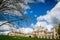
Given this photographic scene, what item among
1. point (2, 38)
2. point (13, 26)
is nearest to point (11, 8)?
point (13, 26)

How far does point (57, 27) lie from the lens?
17.5m

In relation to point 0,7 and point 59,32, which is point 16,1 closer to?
point 0,7

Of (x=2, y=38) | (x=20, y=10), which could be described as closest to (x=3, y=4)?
(x=20, y=10)

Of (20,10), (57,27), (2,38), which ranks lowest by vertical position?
(2,38)

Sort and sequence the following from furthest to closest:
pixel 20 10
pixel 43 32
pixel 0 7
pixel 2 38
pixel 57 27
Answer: pixel 43 32, pixel 57 27, pixel 2 38, pixel 20 10, pixel 0 7

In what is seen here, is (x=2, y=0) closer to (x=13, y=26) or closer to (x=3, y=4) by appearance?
(x=3, y=4)

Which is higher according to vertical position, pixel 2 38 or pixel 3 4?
pixel 3 4

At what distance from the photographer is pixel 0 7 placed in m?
4.98

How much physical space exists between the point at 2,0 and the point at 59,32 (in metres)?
13.8

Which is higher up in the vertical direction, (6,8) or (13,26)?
Answer: (6,8)

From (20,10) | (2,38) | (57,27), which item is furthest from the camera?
(57,27)

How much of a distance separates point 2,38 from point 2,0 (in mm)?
3276

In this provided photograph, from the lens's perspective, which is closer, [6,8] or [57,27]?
[6,8]

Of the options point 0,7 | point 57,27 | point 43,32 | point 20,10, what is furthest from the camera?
point 43,32
